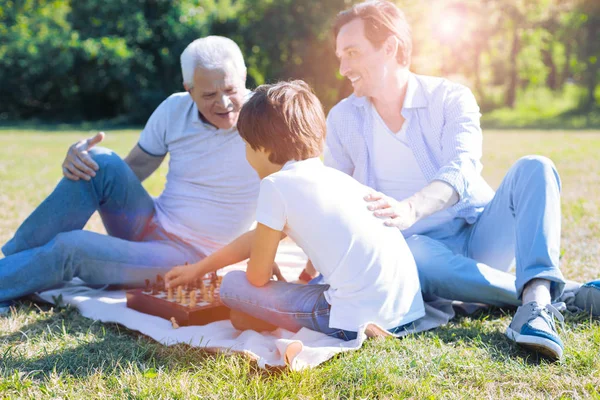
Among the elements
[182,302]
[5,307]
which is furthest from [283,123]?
[5,307]

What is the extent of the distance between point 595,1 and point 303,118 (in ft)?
73.6

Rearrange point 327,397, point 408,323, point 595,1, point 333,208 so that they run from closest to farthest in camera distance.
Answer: point 327,397, point 333,208, point 408,323, point 595,1

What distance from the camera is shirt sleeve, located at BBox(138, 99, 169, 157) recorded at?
3883mm

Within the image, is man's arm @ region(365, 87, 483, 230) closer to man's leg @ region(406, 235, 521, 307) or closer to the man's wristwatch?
man's leg @ region(406, 235, 521, 307)

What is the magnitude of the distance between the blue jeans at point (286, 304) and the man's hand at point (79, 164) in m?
1.13

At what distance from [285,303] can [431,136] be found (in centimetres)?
126

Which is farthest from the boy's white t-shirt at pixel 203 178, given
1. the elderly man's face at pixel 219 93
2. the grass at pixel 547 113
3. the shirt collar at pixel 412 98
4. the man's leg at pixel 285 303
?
the grass at pixel 547 113

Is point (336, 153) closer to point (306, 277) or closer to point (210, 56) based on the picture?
point (306, 277)

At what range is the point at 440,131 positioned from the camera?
11.4 ft

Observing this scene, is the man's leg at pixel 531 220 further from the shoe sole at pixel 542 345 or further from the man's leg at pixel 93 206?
the man's leg at pixel 93 206

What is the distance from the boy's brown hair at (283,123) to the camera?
2744mm

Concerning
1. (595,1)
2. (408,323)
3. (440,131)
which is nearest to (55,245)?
(408,323)

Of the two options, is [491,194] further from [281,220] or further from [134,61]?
[134,61]

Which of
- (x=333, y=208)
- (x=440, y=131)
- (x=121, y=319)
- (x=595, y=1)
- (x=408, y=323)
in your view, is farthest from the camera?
(x=595, y=1)
